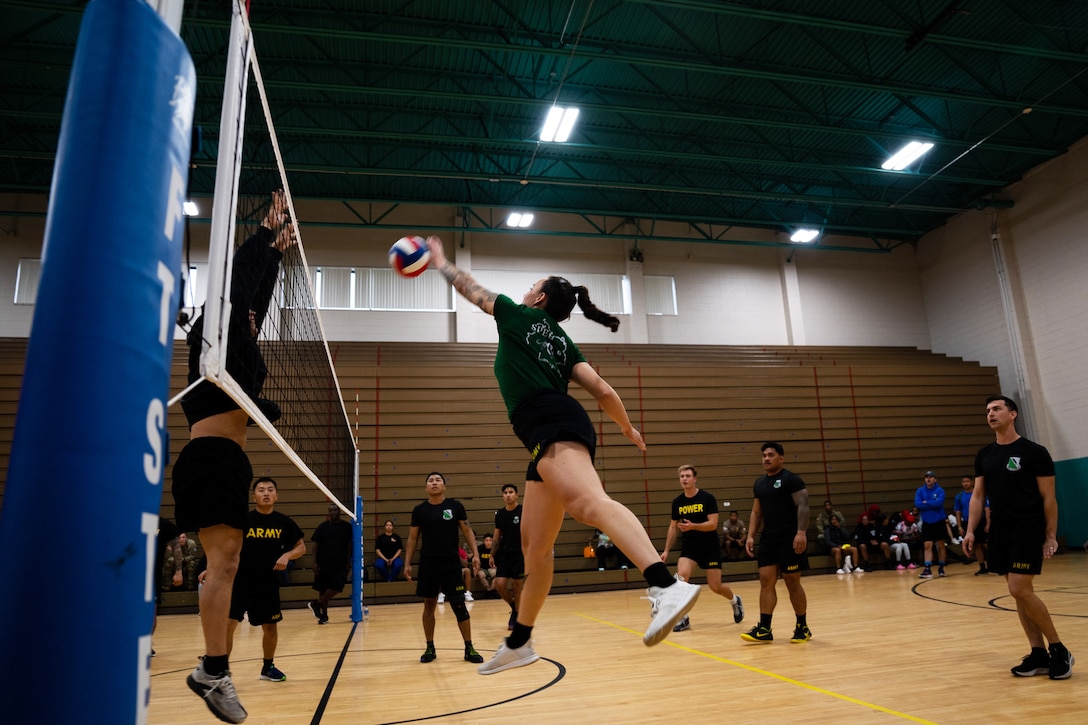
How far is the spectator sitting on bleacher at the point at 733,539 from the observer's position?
645 inches

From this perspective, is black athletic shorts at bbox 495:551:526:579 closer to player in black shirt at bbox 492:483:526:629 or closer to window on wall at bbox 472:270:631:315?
player in black shirt at bbox 492:483:526:629

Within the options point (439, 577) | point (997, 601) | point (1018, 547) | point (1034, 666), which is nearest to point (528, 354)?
point (1018, 547)

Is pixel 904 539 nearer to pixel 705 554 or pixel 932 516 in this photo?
pixel 932 516

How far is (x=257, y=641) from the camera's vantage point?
395 inches

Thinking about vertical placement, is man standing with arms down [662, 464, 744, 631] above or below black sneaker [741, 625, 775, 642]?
above

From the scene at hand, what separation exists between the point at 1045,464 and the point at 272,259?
18.5ft

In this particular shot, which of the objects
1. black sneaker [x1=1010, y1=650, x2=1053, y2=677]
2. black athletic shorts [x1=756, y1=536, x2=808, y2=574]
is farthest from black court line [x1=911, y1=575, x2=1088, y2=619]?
black sneaker [x1=1010, y1=650, x2=1053, y2=677]

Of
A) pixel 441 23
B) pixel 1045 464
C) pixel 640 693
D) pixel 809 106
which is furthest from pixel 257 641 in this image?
pixel 809 106

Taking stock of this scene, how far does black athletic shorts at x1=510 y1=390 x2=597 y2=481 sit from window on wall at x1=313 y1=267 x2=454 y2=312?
1752 centimetres

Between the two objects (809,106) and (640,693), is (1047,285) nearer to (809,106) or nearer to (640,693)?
(809,106)

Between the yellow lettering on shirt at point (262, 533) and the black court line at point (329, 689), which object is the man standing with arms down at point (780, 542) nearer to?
the black court line at point (329, 689)

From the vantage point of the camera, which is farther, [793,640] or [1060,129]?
[1060,129]

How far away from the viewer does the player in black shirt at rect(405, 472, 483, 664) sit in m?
7.35

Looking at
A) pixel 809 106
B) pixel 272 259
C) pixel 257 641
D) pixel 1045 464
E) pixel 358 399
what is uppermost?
pixel 809 106
